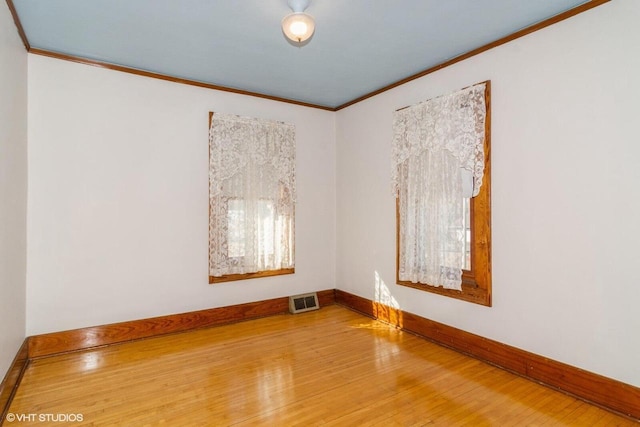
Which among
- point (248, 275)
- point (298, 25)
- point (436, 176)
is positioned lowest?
point (248, 275)

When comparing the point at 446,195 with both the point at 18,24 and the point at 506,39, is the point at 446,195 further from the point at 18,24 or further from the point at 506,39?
the point at 18,24

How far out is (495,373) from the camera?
272 cm

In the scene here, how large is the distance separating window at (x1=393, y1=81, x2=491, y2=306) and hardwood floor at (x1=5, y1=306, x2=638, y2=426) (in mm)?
688

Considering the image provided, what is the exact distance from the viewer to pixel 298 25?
7.75ft

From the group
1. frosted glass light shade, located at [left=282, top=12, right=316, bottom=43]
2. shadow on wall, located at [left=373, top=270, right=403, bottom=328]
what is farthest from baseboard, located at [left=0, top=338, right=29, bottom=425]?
shadow on wall, located at [left=373, top=270, right=403, bottom=328]

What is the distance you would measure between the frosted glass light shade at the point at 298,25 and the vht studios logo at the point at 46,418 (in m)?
2.88

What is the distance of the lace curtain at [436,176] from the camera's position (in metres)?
3.01

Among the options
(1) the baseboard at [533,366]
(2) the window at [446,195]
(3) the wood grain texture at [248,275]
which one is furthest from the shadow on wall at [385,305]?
(3) the wood grain texture at [248,275]

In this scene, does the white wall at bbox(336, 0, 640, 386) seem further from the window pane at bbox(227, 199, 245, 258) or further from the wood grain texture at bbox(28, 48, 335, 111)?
the window pane at bbox(227, 199, 245, 258)

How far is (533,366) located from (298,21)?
10.1 ft

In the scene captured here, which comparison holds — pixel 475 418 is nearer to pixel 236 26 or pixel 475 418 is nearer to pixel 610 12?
pixel 610 12

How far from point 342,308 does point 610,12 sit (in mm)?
3825

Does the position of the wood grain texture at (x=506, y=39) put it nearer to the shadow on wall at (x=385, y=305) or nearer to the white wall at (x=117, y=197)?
the white wall at (x=117, y=197)

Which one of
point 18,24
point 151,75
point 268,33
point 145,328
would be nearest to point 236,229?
point 145,328
